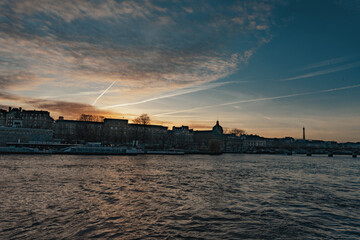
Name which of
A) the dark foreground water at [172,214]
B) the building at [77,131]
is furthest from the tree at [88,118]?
the dark foreground water at [172,214]

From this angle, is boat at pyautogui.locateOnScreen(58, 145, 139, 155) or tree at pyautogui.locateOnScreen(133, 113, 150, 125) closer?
boat at pyautogui.locateOnScreen(58, 145, 139, 155)

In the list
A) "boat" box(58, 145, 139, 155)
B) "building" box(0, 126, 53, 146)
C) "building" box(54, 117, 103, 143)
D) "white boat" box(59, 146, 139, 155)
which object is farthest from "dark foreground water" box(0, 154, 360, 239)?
"building" box(54, 117, 103, 143)

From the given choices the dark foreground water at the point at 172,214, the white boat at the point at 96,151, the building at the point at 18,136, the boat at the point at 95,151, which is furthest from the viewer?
the building at the point at 18,136

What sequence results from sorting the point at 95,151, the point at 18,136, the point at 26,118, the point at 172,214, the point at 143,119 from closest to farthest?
the point at 172,214 → the point at 95,151 → the point at 18,136 → the point at 143,119 → the point at 26,118

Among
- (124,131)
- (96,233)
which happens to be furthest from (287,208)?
(124,131)

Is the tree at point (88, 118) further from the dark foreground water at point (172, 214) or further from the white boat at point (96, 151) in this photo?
the dark foreground water at point (172, 214)

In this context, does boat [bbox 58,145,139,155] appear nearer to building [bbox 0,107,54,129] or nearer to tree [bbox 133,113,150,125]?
tree [bbox 133,113,150,125]

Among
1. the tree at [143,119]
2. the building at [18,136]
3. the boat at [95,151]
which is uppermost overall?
the tree at [143,119]

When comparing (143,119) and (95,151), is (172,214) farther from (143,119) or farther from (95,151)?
(143,119)

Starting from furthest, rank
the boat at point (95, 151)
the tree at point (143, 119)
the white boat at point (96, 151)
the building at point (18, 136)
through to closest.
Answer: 1. the tree at point (143, 119)
2. the building at point (18, 136)
3. the white boat at point (96, 151)
4. the boat at point (95, 151)

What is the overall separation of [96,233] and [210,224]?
610 cm

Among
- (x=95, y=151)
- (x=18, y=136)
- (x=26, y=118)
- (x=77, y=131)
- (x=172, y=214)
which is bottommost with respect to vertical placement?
(x=95, y=151)

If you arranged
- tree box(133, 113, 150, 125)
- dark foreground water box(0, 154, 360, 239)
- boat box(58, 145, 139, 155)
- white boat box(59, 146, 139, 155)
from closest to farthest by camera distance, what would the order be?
dark foreground water box(0, 154, 360, 239) < boat box(58, 145, 139, 155) < white boat box(59, 146, 139, 155) < tree box(133, 113, 150, 125)

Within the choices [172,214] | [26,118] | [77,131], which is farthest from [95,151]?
[26,118]
